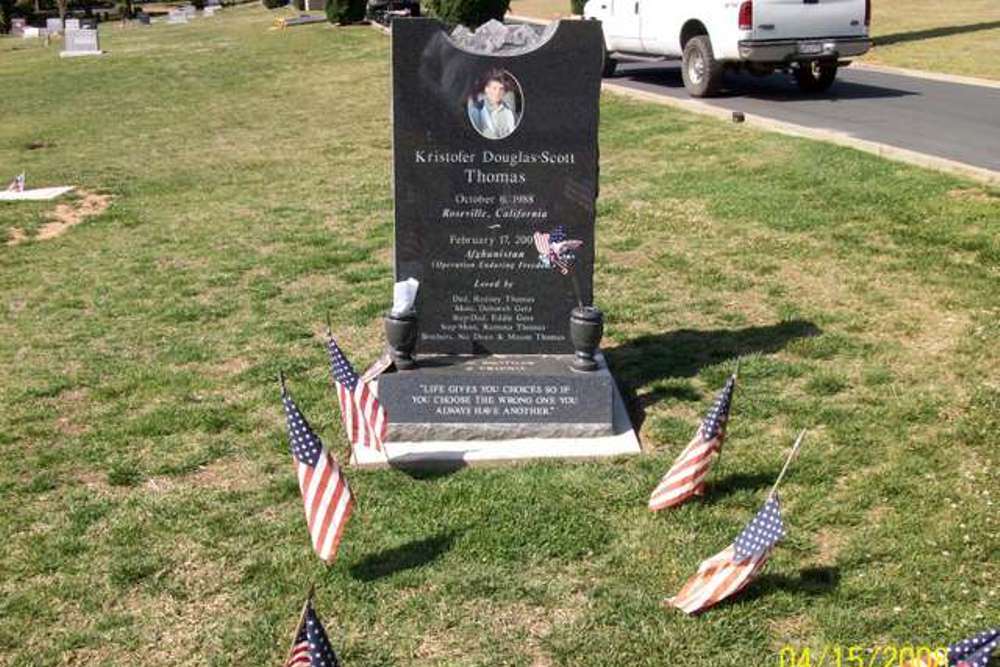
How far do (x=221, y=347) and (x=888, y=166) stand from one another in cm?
755

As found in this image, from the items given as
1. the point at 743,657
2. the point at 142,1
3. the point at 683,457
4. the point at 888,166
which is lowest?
the point at 743,657

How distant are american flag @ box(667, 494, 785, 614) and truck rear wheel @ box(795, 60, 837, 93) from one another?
14.7m

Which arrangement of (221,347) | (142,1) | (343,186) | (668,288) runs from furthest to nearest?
1. (142,1)
2. (343,186)
3. (668,288)
4. (221,347)

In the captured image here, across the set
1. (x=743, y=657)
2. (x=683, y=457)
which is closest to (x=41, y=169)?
(x=683, y=457)

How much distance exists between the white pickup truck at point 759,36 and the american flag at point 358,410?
36.2 ft

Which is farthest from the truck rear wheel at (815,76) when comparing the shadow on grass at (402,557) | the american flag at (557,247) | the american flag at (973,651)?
the american flag at (973,651)

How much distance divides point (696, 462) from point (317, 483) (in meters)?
1.84

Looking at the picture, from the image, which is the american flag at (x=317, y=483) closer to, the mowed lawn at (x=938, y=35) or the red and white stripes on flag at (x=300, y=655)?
the red and white stripes on flag at (x=300, y=655)

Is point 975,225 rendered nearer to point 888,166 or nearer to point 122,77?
point 888,166

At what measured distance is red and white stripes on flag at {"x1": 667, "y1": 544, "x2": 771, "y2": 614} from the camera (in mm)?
4457

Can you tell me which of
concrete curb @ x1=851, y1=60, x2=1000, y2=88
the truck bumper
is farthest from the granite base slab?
concrete curb @ x1=851, y1=60, x2=1000, y2=88

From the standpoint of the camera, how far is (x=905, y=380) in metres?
6.83
